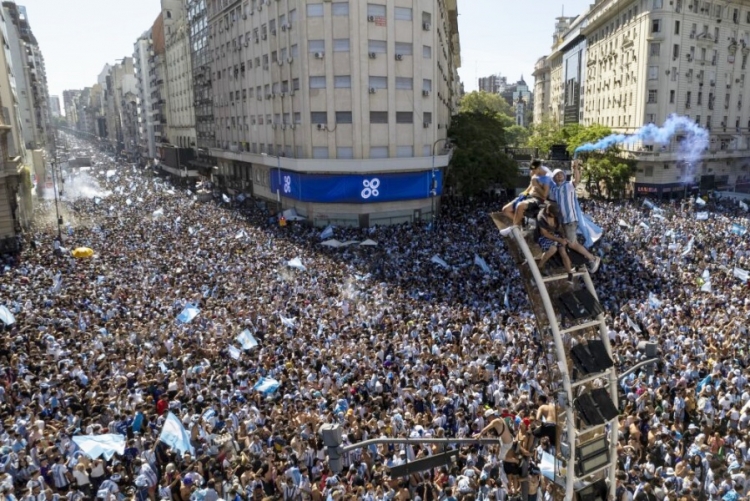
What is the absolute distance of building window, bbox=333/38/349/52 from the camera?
41.0 m

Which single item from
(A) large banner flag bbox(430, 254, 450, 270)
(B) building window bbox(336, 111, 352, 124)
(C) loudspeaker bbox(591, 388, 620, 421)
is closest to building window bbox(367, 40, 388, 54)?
(B) building window bbox(336, 111, 352, 124)

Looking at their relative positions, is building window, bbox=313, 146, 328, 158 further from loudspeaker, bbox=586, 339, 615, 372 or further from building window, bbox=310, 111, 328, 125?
loudspeaker, bbox=586, 339, 615, 372

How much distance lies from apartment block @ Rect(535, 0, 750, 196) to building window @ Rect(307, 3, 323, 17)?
115ft

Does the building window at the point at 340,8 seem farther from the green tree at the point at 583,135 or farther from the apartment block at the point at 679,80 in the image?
the apartment block at the point at 679,80

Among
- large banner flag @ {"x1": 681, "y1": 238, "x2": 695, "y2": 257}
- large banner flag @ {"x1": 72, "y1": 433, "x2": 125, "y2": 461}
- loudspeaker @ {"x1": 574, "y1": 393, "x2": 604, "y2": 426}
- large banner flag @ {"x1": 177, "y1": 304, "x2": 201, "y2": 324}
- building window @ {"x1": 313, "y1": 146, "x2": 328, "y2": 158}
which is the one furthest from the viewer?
building window @ {"x1": 313, "y1": 146, "x2": 328, "y2": 158}

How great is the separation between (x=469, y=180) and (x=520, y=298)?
25300 mm

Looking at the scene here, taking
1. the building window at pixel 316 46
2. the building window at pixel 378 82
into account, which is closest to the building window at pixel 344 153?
the building window at pixel 378 82

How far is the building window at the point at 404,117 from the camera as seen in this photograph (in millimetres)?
43000

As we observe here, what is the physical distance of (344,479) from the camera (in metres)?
11.9

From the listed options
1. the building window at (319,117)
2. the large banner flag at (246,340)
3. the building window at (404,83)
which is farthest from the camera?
the building window at (319,117)

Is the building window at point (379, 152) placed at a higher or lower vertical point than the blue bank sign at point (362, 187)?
higher

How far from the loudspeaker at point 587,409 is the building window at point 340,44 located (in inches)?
1468

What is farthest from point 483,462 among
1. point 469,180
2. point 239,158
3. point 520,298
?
point 239,158

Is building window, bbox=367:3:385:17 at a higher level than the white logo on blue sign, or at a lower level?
higher
